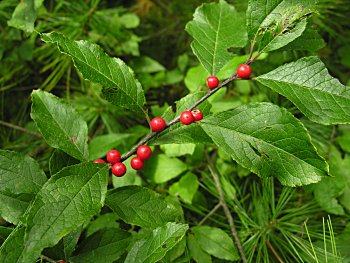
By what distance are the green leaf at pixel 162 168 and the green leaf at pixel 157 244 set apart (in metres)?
0.43

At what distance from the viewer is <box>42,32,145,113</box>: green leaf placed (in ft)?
2.43

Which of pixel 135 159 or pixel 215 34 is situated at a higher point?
pixel 215 34

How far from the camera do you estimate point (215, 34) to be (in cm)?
94

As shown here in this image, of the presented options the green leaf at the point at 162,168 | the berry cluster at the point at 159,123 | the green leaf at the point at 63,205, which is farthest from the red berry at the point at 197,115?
the green leaf at the point at 162,168

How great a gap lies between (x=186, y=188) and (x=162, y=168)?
102mm

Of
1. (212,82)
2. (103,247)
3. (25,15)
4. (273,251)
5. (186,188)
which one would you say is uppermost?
(25,15)

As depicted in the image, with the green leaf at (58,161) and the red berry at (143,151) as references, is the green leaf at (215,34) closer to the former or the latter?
the red berry at (143,151)

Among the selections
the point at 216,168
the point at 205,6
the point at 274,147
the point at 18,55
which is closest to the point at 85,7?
the point at 18,55

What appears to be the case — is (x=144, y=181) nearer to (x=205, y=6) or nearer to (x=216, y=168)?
(x=216, y=168)

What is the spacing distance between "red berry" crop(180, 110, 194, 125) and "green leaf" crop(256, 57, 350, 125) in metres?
0.16

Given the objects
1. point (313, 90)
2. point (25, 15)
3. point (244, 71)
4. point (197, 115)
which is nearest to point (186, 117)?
point (197, 115)

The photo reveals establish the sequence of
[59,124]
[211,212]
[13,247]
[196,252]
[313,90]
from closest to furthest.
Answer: [13,247]
[313,90]
[59,124]
[196,252]
[211,212]

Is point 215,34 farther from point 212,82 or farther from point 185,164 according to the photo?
point 185,164

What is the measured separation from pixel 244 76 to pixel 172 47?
1.13 metres
